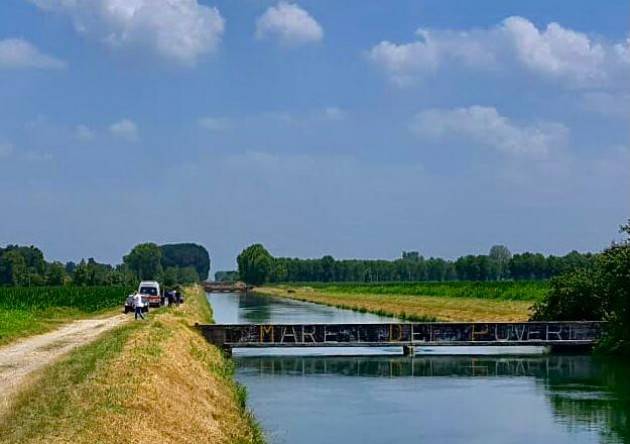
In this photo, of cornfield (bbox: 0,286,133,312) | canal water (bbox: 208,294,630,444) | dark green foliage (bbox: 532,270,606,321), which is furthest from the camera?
cornfield (bbox: 0,286,133,312)

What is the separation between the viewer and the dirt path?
81.4ft

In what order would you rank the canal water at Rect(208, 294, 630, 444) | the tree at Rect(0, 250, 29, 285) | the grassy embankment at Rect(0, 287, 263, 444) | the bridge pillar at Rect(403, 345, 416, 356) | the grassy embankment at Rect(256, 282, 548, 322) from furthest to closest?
the tree at Rect(0, 250, 29, 285) < the grassy embankment at Rect(256, 282, 548, 322) < the bridge pillar at Rect(403, 345, 416, 356) < the canal water at Rect(208, 294, 630, 444) < the grassy embankment at Rect(0, 287, 263, 444)

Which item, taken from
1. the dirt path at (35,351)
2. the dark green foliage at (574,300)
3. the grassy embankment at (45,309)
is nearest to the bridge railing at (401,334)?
the dark green foliage at (574,300)

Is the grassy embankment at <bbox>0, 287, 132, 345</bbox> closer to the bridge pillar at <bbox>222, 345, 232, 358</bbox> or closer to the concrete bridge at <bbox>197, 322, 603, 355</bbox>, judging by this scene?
the concrete bridge at <bbox>197, 322, 603, 355</bbox>

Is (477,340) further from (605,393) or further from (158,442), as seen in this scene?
(158,442)

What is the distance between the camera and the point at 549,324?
43969 mm

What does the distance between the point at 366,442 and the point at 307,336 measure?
64.4ft

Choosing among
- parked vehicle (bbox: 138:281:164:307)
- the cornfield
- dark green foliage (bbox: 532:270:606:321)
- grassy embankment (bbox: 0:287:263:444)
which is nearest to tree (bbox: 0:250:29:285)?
the cornfield

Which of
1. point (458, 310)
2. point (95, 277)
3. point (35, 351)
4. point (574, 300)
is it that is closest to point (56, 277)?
point (95, 277)

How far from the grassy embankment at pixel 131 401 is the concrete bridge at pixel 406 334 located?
11.0 metres

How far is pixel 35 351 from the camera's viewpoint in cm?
3338

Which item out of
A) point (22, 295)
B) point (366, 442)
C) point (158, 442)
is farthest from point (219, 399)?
point (22, 295)

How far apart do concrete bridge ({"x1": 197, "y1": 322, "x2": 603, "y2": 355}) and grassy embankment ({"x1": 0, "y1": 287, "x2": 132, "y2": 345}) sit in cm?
806

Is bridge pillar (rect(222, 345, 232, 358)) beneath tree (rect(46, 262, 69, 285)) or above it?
beneath
